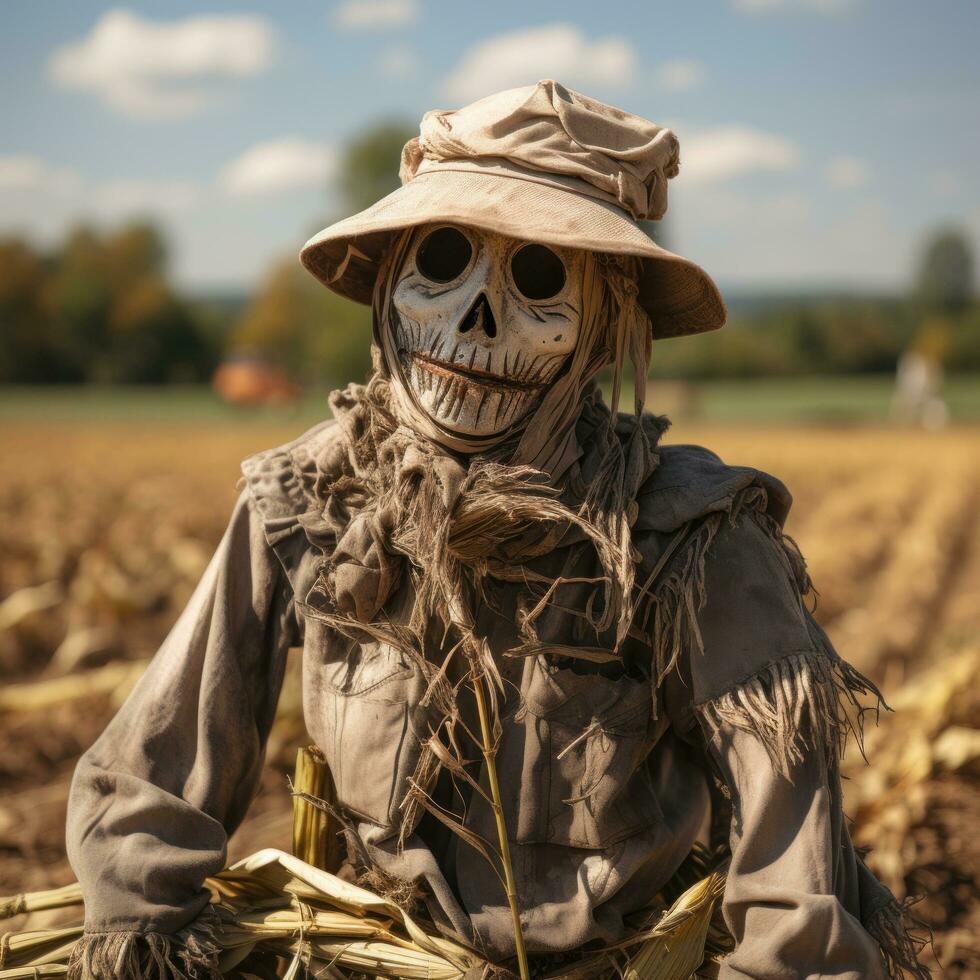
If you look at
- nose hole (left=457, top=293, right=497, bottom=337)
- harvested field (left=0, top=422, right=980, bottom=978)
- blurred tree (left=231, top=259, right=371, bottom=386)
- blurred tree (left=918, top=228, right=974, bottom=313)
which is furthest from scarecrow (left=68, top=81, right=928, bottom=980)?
blurred tree (left=918, top=228, right=974, bottom=313)

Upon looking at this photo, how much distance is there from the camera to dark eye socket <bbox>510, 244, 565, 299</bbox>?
2.07 meters

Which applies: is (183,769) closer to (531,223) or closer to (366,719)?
(366,719)

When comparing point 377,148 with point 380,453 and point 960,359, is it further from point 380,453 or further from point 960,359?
point 380,453

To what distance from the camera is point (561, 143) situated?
2.04 metres

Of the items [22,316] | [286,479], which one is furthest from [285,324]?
[286,479]

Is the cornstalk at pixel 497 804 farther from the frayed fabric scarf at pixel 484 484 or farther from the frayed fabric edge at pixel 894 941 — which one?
the frayed fabric edge at pixel 894 941

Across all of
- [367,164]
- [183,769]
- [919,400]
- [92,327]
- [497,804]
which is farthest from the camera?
[92,327]

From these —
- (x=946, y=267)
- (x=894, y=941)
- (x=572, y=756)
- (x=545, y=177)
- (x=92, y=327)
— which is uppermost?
(x=946, y=267)

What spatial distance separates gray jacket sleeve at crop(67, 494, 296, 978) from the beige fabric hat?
69 centimetres

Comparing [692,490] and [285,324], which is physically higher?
[692,490]

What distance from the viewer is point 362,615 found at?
2.11 metres

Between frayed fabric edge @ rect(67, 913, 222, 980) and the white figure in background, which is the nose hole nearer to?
frayed fabric edge @ rect(67, 913, 222, 980)

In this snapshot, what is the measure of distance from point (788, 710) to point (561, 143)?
1.04 meters

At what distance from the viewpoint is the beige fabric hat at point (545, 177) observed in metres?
1.96
